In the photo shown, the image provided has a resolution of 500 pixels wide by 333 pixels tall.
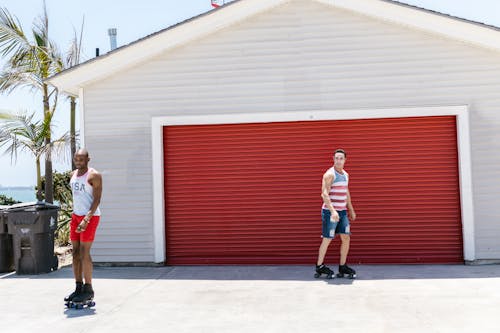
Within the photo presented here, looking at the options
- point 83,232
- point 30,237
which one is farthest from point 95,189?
point 30,237

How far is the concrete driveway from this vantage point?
5.03m

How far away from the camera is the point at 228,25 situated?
8367 mm

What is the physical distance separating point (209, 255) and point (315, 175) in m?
2.12

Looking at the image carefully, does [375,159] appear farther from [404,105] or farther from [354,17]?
[354,17]

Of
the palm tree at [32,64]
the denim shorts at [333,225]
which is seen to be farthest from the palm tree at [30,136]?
the denim shorts at [333,225]

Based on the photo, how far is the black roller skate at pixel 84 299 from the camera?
19.0 feet

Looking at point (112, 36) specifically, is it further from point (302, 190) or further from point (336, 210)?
point (336, 210)

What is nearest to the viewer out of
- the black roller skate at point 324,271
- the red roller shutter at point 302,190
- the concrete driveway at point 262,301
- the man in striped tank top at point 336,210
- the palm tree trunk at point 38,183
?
the concrete driveway at point 262,301

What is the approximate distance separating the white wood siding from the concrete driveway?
0.94m

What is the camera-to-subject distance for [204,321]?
5.20 meters

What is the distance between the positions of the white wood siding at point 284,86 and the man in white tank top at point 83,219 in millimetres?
2488

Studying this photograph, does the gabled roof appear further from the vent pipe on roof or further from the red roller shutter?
the vent pipe on roof

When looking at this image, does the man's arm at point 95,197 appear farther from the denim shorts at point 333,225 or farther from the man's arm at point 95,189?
the denim shorts at point 333,225

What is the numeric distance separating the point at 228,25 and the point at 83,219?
4.12 m
